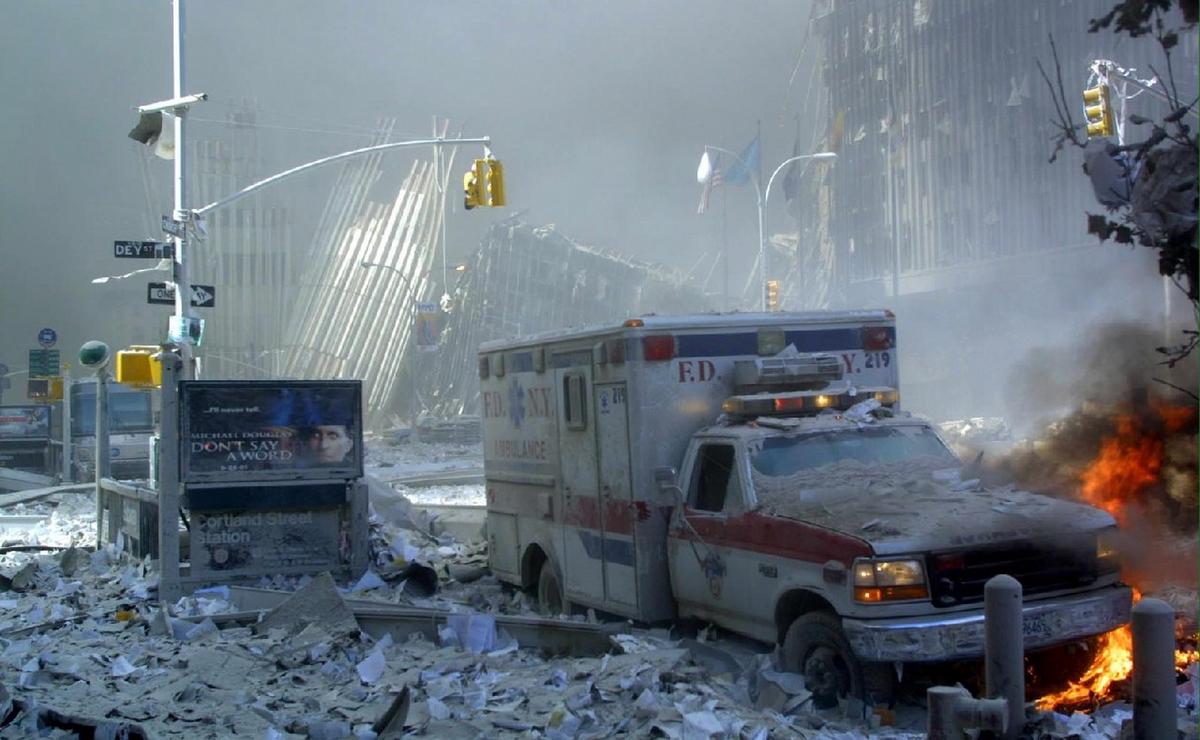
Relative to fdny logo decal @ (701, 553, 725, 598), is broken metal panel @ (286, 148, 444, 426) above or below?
above

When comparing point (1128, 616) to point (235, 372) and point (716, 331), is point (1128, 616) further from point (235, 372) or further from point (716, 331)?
point (235, 372)

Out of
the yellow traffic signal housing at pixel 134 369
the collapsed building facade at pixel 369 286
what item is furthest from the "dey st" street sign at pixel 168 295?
the collapsed building facade at pixel 369 286

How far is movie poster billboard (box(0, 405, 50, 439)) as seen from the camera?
30.1 m

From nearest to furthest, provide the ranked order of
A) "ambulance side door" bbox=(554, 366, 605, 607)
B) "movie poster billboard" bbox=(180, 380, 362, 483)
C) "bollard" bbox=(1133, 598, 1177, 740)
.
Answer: "bollard" bbox=(1133, 598, 1177, 740)
"ambulance side door" bbox=(554, 366, 605, 607)
"movie poster billboard" bbox=(180, 380, 362, 483)

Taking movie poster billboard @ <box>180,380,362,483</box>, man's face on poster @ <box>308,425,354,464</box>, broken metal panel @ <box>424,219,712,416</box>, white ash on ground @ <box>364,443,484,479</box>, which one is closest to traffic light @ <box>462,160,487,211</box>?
movie poster billboard @ <box>180,380,362,483</box>

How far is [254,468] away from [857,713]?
22.3ft

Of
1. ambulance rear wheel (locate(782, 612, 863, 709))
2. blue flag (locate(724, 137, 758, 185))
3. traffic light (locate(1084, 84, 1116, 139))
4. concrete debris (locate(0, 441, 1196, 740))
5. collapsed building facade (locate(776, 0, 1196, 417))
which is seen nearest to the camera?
concrete debris (locate(0, 441, 1196, 740))

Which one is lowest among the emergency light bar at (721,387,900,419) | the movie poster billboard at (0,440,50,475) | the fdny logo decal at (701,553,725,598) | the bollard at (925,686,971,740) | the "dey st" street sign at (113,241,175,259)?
the bollard at (925,686,971,740)

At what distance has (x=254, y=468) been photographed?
11.5 meters

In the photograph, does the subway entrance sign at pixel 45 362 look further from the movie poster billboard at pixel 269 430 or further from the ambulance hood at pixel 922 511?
the ambulance hood at pixel 922 511

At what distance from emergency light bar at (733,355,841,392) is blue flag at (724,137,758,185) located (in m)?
29.9

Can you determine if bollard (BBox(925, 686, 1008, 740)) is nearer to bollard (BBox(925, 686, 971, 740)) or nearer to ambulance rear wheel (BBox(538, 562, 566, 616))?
bollard (BBox(925, 686, 971, 740))

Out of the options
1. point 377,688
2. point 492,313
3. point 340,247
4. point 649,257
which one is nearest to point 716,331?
point 377,688

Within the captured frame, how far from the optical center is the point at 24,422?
1197 inches
